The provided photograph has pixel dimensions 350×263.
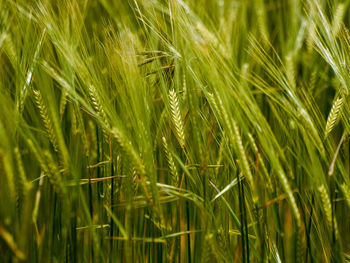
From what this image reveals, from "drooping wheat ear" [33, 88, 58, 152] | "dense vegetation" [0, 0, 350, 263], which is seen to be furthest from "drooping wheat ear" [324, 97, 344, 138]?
"drooping wheat ear" [33, 88, 58, 152]

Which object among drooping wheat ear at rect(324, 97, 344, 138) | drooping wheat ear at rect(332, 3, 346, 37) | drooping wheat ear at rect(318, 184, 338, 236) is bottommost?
drooping wheat ear at rect(318, 184, 338, 236)

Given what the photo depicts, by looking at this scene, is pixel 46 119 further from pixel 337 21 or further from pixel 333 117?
pixel 337 21

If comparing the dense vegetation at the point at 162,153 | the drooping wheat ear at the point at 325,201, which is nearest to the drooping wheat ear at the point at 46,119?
the dense vegetation at the point at 162,153

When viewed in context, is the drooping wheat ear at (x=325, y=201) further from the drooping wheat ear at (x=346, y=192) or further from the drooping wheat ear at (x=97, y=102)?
the drooping wheat ear at (x=97, y=102)

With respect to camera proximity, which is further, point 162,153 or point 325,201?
point 162,153

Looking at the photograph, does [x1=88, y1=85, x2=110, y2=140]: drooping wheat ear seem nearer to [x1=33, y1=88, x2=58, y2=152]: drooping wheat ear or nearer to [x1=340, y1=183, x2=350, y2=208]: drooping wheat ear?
[x1=33, y1=88, x2=58, y2=152]: drooping wheat ear

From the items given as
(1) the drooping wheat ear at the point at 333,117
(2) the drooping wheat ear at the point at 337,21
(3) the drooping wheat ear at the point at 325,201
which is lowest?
(3) the drooping wheat ear at the point at 325,201

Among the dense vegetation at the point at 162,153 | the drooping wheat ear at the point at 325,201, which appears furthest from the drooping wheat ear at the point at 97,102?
the drooping wheat ear at the point at 325,201

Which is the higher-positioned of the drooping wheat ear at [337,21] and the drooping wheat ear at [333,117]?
the drooping wheat ear at [337,21]

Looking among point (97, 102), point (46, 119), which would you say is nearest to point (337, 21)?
point (97, 102)

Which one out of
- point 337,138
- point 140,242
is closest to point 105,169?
point 140,242

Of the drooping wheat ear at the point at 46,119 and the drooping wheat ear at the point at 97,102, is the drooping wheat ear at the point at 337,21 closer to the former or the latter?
the drooping wheat ear at the point at 97,102

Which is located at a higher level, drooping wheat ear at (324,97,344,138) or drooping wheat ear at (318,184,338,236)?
drooping wheat ear at (324,97,344,138)

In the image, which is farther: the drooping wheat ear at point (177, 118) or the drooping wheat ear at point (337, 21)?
the drooping wheat ear at point (337, 21)
